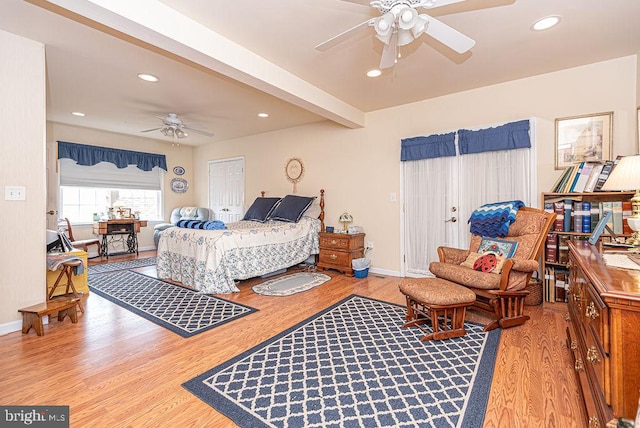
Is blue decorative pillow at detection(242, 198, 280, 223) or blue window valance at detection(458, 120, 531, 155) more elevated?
blue window valance at detection(458, 120, 531, 155)

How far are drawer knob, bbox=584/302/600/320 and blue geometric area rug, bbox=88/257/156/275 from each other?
17.6 feet

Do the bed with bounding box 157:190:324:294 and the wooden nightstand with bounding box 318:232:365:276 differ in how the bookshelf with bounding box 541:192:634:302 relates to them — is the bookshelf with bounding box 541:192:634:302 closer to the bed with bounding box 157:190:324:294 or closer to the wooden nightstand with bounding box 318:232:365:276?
the wooden nightstand with bounding box 318:232:365:276

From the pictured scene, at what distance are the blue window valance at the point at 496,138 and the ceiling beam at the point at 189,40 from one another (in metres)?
1.88

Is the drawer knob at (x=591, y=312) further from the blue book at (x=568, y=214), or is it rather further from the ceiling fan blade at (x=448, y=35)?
the blue book at (x=568, y=214)

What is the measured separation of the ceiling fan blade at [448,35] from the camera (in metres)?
1.87

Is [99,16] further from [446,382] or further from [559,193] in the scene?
[559,193]

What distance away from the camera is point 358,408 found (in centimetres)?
153

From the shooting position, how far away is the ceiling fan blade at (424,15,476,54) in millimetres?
1870

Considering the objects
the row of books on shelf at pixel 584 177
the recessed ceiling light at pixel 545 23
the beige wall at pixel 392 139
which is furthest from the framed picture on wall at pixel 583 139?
the recessed ceiling light at pixel 545 23

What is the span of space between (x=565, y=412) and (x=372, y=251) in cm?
308

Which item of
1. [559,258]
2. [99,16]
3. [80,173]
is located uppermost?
[99,16]

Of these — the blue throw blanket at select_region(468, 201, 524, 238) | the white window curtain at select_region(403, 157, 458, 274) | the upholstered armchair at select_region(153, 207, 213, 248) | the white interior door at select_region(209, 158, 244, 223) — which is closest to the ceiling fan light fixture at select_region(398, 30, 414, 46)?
the blue throw blanket at select_region(468, 201, 524, 238)

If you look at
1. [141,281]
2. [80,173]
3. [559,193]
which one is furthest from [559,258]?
[80,173]

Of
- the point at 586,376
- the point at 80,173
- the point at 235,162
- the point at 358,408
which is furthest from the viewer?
the point at 235,162
